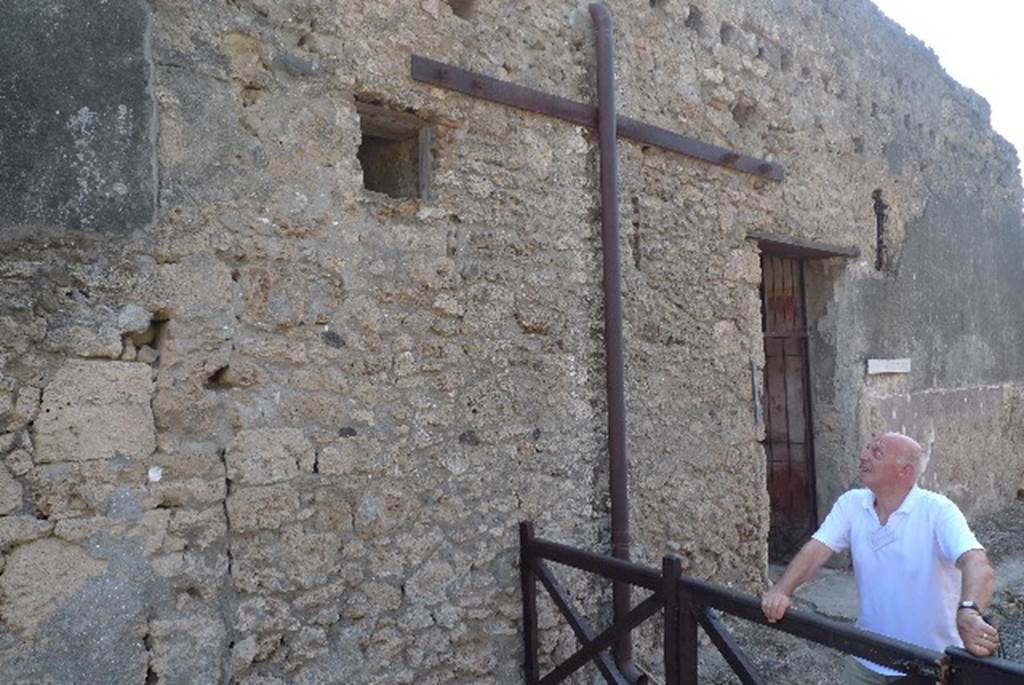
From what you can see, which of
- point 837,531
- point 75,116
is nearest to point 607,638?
point 837,531

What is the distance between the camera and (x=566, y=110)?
394 cm

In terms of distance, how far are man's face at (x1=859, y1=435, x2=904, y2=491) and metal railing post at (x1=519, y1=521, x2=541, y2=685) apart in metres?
1.40

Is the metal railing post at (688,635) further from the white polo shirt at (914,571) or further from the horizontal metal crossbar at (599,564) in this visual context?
the white polo shirt at (914,571)

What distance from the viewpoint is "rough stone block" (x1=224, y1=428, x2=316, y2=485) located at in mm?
2879

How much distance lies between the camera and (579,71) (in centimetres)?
407

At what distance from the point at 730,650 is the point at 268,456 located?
1.64 metres

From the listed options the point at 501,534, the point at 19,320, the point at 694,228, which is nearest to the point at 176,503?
the point at 19,320

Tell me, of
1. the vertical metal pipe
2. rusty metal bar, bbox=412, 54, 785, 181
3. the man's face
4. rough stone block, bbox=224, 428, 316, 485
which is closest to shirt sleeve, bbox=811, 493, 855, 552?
the man's face

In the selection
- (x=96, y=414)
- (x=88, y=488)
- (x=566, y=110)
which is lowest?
(x=88, y=488)

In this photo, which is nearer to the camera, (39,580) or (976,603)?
(976,603)

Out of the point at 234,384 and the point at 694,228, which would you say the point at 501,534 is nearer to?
the point at 234,384

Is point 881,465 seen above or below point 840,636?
above

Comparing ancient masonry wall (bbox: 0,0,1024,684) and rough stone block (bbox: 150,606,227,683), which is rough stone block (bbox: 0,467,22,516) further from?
rough stone block (bbox: 150,606,227,683)

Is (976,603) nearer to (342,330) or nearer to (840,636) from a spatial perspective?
(840,636)
